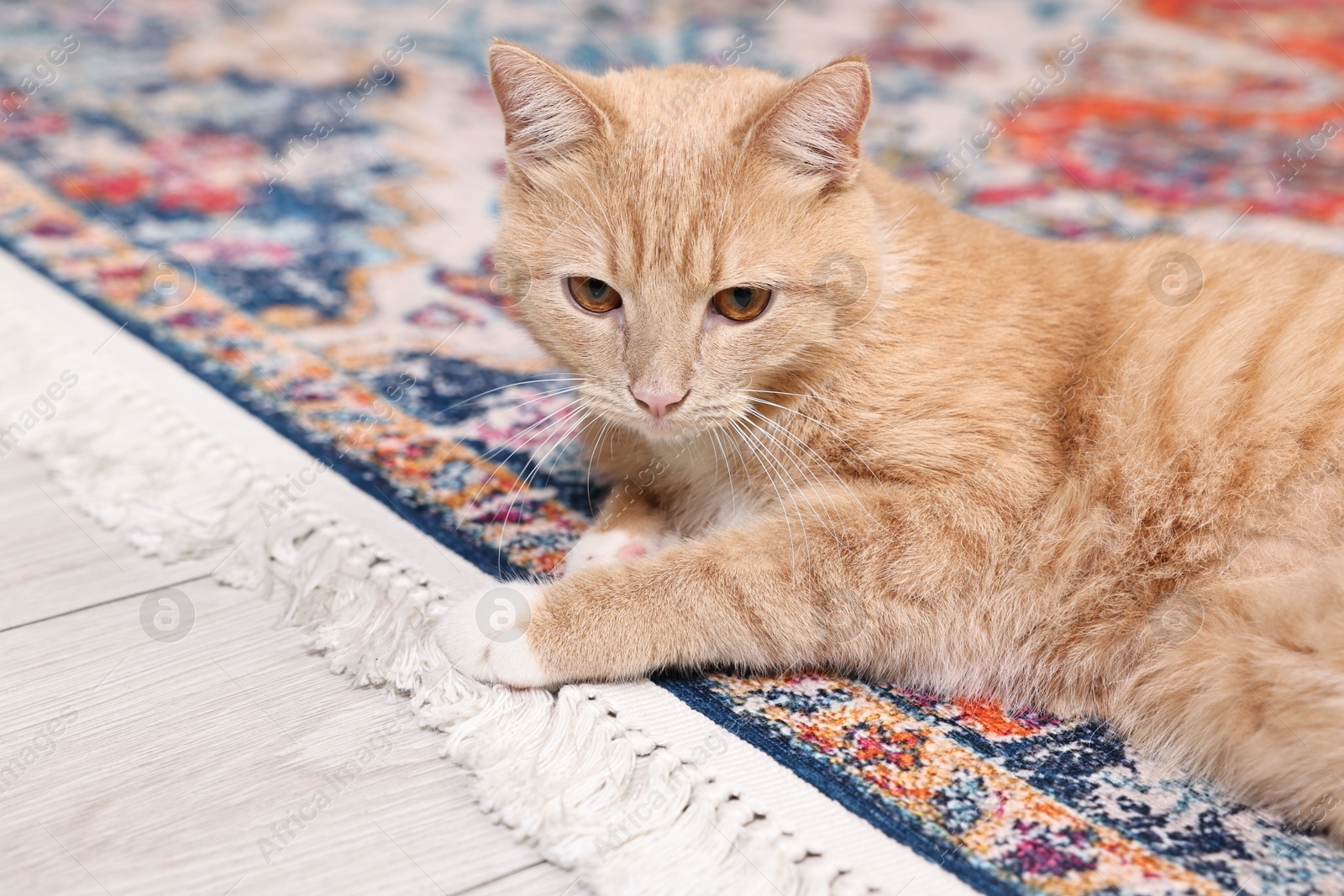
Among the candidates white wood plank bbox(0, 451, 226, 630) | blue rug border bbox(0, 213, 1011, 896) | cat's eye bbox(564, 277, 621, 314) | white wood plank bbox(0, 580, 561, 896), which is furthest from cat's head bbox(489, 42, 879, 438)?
white wood plank bbox(0, 451, 226, 630)

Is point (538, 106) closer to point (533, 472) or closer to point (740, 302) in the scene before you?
point (740, 302)

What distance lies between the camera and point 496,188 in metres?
2.32

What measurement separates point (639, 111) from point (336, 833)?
2.69ft

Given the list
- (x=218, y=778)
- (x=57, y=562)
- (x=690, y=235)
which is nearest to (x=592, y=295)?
(x=690, y=235)

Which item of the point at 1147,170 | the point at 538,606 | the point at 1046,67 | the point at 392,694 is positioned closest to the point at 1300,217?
the point at 1147,170

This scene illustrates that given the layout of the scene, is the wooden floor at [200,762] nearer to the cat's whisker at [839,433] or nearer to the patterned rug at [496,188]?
the patterned rug at [496,188]

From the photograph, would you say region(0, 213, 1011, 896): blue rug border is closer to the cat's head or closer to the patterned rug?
the patterned rug

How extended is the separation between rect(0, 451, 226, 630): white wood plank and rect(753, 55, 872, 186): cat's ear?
84cm

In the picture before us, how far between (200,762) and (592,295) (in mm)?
622

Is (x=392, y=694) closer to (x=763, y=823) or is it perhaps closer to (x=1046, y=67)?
(x=763, y=823)

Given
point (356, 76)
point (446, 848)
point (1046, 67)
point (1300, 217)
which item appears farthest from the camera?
point (1046, 67)

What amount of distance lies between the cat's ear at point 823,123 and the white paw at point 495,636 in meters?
0.55

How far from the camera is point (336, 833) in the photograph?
36.5 inches

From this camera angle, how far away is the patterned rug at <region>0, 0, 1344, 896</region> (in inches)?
39.4
